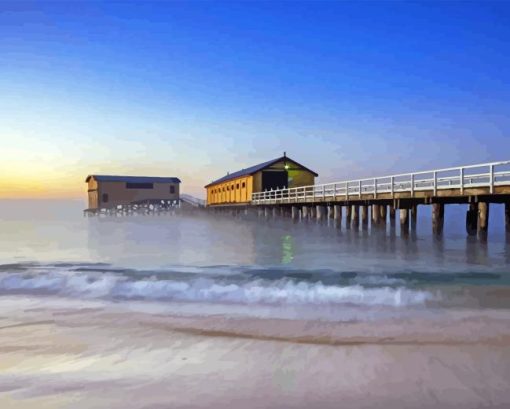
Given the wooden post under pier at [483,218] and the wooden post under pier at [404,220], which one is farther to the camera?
the wooden post under pier at [404,220]

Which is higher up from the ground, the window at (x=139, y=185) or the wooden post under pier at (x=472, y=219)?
the window at (x=139, y=185)

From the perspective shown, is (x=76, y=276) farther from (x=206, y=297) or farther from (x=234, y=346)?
(x=234, y=346)

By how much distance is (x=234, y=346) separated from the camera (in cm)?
491

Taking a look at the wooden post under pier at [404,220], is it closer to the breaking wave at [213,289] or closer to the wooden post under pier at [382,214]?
the wooden post under pier at [382,214]

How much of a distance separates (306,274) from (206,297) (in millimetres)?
4275

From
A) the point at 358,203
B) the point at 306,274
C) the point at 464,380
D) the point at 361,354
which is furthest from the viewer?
the point at 358,203

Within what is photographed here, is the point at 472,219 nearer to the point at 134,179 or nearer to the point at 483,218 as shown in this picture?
the point at 483,218

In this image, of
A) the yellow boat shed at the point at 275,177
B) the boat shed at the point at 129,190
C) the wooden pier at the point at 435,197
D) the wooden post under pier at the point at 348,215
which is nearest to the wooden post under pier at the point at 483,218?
the wooden pier at the point at 435,197

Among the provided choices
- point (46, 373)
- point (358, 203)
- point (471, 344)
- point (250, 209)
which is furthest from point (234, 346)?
point (250, 209)

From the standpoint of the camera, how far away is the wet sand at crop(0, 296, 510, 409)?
3.53 metres

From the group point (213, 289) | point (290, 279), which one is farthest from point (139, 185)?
point (213, 289)

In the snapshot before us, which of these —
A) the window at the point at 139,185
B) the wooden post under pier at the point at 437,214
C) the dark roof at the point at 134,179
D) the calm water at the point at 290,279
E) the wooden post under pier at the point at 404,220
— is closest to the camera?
the calm water at the point at 290,279

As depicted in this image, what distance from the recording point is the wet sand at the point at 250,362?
139 inches

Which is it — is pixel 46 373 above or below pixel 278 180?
below
